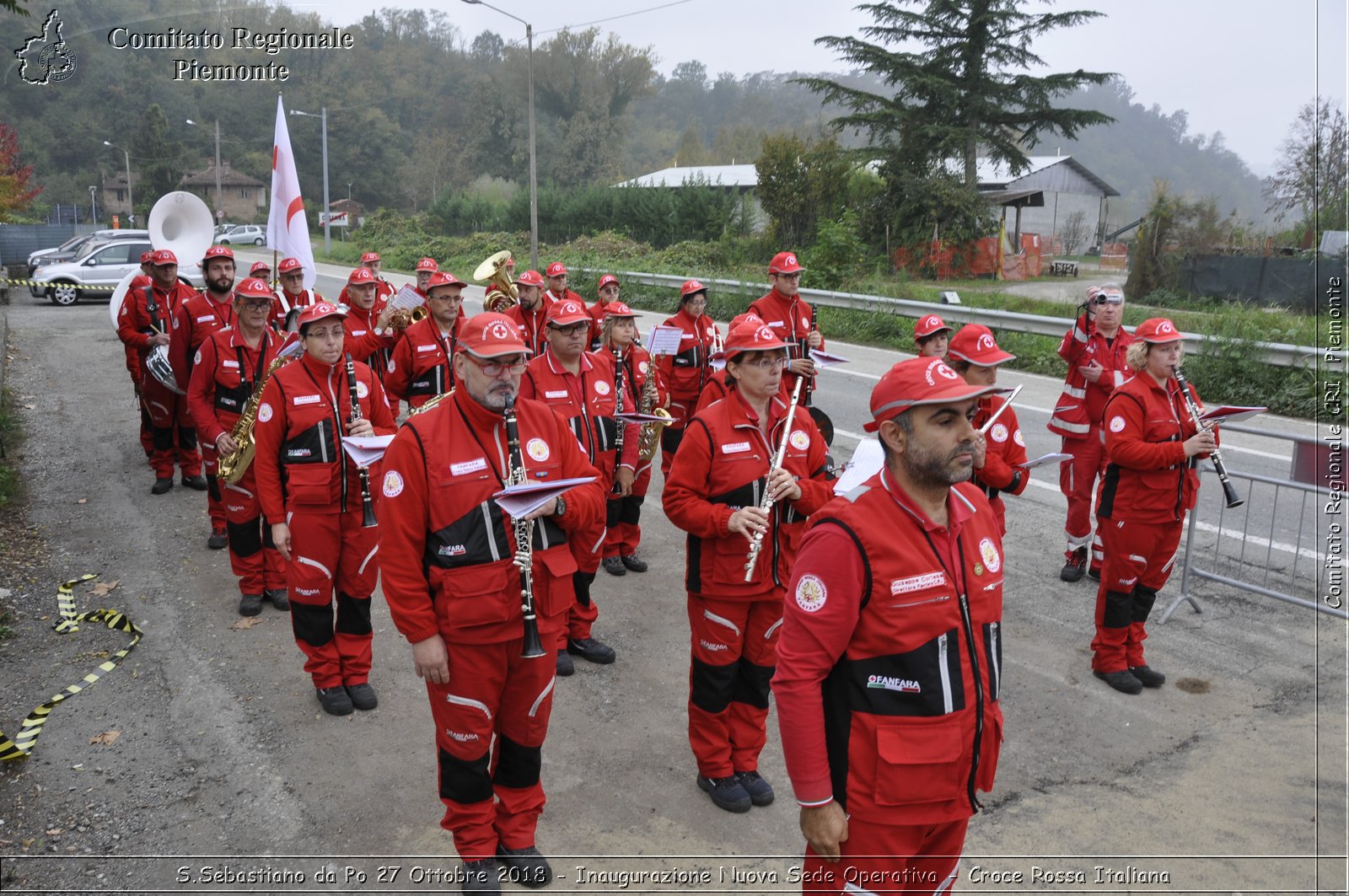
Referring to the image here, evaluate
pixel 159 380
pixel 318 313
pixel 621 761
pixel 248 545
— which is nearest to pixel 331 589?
pixel 318 313

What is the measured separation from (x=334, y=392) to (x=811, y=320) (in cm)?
529

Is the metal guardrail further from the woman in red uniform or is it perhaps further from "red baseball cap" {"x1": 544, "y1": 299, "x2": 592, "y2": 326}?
"red baseball cap" {"x1": 544, "y1": 299, "x2": 592, "y2": 326}

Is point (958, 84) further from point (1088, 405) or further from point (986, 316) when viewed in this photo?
point (1088, 405)

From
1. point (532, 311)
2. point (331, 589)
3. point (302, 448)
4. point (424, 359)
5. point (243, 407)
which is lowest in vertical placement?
point (331, 589)

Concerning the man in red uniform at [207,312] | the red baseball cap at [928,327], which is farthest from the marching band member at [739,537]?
the man in red uniform at [207,312]

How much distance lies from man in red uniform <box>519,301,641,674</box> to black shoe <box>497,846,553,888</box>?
2.11 meters

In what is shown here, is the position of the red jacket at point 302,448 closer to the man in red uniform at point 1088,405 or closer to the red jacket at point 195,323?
the red jacket at point 195,323

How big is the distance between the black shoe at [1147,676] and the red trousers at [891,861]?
3.74 meters

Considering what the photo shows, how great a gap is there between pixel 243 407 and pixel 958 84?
34549 millimetres

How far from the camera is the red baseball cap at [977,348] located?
5.29m

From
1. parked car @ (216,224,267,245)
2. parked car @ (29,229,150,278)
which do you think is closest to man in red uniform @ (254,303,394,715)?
parked car @ (29,229,150,278)

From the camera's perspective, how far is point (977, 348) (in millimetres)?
5500

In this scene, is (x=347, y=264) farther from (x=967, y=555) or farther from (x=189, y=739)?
(x=967, y=555)

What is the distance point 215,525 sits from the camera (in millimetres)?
9078
